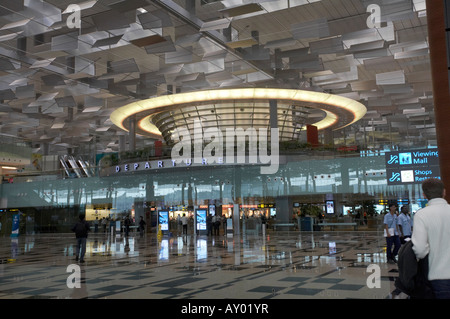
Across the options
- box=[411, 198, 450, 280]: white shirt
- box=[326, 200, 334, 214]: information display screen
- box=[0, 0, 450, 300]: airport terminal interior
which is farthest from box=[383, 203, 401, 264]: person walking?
box=[326, 200, 334, 214]: information display screen

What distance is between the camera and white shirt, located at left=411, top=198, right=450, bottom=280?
117 inches

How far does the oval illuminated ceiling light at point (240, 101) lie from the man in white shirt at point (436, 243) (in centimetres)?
2335

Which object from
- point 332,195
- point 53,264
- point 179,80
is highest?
point 179,80

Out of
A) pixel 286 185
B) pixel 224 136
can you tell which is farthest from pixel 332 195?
pixel 224 136

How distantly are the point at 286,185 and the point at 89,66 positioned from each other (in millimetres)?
14302

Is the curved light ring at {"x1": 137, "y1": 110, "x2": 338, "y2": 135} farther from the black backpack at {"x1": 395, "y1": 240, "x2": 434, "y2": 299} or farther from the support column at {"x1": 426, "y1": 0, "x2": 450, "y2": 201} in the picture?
the black backpack at {"x1": 395, "y1": 240, "x2": 434, "y2": 299}

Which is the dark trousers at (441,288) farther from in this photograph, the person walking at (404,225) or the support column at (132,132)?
the support column at (132,132)

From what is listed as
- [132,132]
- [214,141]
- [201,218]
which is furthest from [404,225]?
[132,132]

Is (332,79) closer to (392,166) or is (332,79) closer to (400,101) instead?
(392,166)

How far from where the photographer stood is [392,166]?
23828 millimetres

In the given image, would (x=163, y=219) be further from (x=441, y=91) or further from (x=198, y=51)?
(x=441, y=91)

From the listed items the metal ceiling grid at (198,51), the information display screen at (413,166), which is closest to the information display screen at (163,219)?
the metal ceiling grid at (198,51)

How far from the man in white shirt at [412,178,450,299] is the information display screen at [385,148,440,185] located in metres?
19.4
